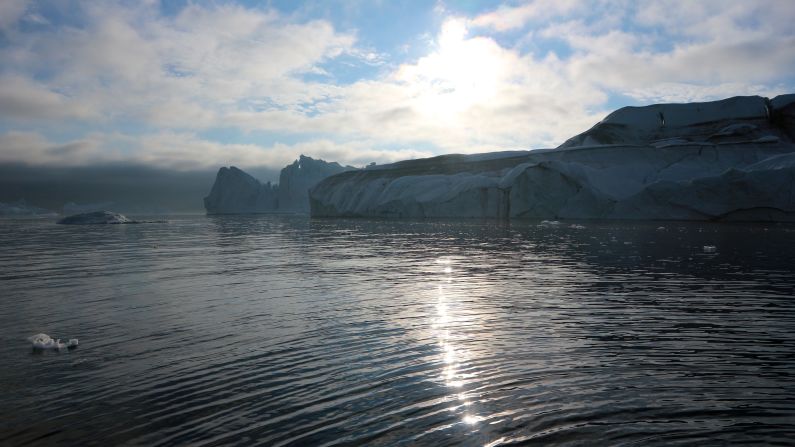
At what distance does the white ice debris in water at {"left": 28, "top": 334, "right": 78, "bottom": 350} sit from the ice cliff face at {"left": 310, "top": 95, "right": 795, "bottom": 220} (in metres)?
44.5

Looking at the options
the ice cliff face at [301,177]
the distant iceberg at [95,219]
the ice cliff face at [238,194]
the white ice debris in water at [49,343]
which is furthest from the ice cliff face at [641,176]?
the ice cliff face at [238,194]

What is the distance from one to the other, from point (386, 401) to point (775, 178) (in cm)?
4364

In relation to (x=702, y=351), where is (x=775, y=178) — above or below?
above

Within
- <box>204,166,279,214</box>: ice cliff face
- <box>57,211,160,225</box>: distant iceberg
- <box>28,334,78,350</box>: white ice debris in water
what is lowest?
<box>28,334,78,350</box>: white ice debris in water

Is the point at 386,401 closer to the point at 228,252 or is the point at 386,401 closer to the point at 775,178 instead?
the point at 228,252

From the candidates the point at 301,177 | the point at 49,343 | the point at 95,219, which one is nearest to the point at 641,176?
the point at 49,343

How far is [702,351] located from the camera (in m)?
5.89

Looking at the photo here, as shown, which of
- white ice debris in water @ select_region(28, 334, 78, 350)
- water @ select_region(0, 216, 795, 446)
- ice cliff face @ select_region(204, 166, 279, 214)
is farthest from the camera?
ice cliff face @ select_region(204, 166, 279, 214)

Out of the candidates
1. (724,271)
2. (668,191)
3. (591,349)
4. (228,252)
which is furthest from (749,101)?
(591,349)

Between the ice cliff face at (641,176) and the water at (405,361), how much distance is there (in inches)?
1310

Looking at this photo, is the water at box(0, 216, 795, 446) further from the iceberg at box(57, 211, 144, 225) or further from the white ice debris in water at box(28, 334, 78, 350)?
the iceberg at box(57, 211, 144, 225)

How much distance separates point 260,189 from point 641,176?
108m

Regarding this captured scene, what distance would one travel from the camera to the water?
13.0ft

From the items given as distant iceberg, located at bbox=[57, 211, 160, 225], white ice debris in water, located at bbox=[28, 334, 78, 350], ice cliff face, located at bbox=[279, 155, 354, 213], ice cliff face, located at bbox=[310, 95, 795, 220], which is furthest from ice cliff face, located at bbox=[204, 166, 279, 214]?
white ice debris in water, located at bbox=[28, 334, 78, 350]
